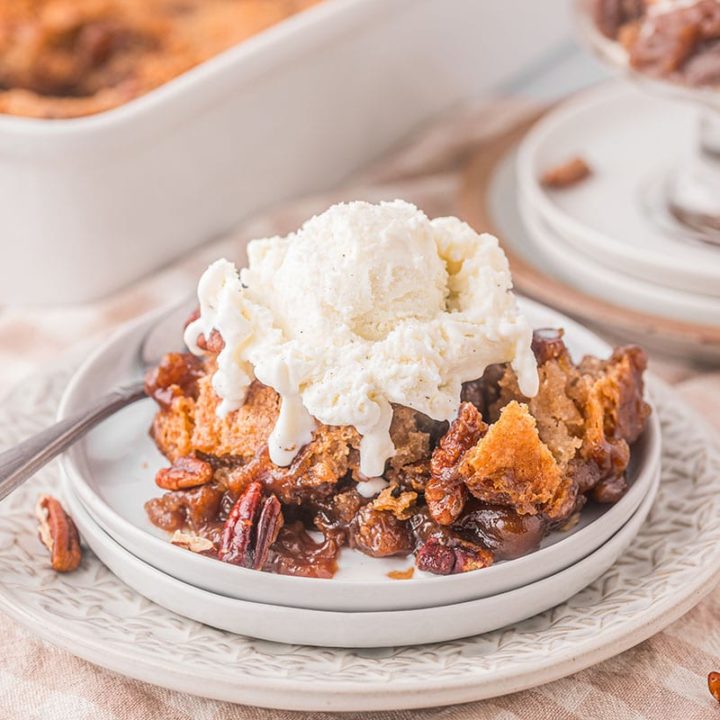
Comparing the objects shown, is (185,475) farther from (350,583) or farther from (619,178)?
(619,178)

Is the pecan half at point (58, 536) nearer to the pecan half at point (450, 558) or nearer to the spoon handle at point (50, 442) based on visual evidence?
the spoon handle at point (50, 442)

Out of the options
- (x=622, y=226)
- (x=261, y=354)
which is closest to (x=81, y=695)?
(x=261, y=354)

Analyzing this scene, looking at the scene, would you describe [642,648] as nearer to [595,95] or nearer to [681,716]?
[681,716]

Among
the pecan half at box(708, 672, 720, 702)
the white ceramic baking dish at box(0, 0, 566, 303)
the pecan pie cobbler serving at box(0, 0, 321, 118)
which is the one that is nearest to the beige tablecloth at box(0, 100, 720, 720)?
the pecan half at box(708, 672, 720, 702)

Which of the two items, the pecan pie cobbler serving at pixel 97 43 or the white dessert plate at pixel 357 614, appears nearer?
the white dessert plate at pixel 357 614

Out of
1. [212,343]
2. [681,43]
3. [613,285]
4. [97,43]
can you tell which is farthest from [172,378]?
[97,43]

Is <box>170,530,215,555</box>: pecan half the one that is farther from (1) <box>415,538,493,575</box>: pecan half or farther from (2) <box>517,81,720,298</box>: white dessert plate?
(2) <box>517,81,720,298</box>: white dessert plate

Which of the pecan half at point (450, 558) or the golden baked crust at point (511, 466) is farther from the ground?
the golden baked crust at point (511, 466)

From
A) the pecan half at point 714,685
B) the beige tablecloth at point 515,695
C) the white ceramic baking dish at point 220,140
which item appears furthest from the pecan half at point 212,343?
the white ceramic baking dish at point 220,140
